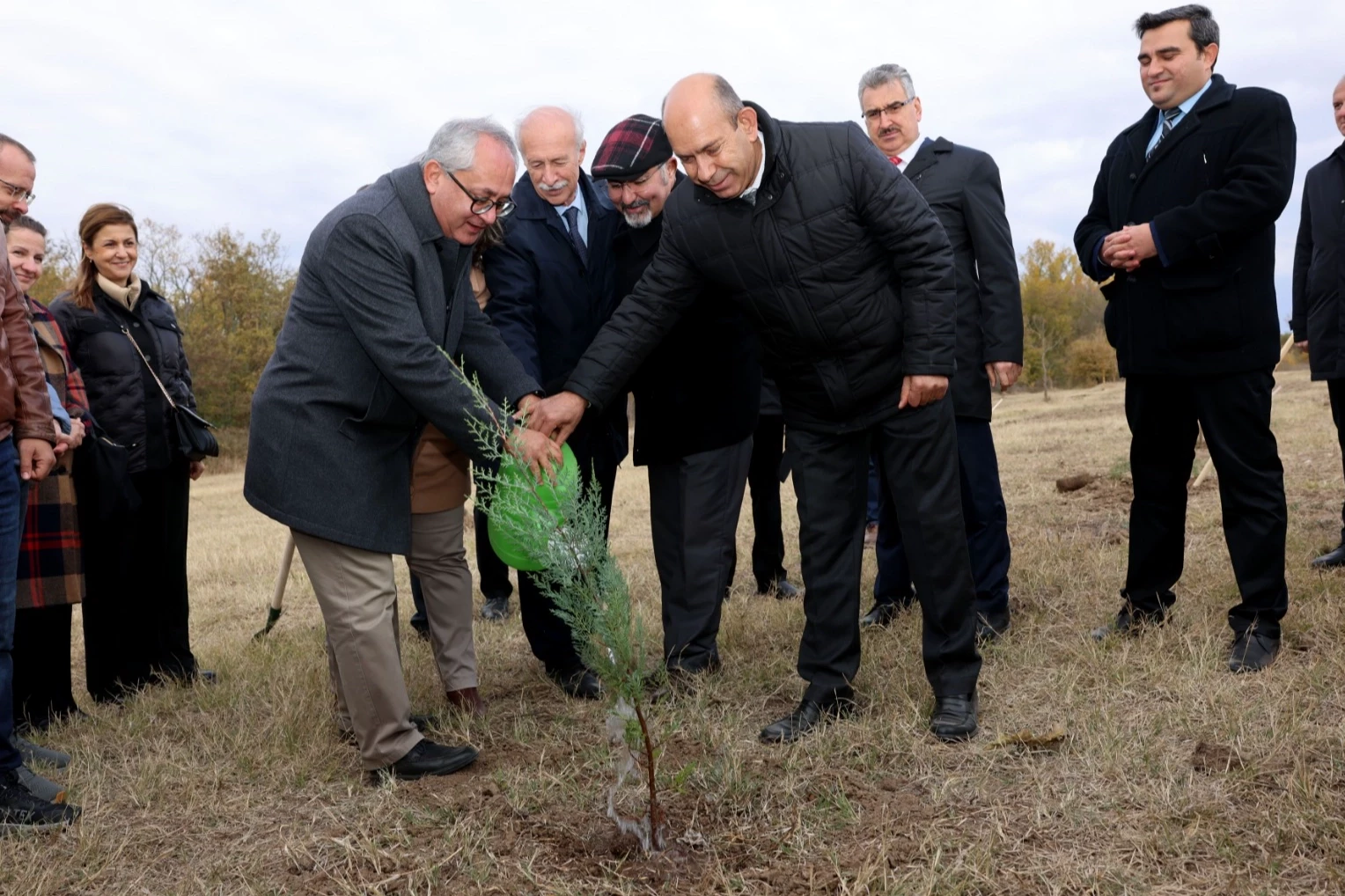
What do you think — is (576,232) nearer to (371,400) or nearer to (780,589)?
(371,400)

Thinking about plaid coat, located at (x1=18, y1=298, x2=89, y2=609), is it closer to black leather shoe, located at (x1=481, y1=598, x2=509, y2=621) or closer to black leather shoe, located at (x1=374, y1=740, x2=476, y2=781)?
black leather shoe, located at (x1=374, y1=740, x2=476, y2=781)

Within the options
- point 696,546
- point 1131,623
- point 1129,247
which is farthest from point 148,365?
point 1131,623

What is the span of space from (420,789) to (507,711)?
0.83 m

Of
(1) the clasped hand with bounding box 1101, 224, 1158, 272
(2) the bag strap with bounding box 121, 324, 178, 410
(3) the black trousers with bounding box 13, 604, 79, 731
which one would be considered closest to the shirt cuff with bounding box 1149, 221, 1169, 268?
(1) the clasped hand with bounding box 1101, 224, 1158, 272

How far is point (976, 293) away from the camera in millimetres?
4965

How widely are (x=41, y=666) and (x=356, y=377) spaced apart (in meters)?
2.34

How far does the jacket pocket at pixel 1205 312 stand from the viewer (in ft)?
13.6

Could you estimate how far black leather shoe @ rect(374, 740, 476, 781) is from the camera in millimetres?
3707

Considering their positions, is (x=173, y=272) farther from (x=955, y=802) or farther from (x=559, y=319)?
(x=955, y=802)

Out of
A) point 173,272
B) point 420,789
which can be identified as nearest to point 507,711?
point 420,789

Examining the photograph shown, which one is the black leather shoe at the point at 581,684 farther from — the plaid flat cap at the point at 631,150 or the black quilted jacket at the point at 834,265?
the plaid flat cap at the point at 631,150

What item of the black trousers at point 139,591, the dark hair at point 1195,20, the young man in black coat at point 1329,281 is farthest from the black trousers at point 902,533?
the black trousers at point 139,591

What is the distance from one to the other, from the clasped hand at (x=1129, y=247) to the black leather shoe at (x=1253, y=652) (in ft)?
4.98

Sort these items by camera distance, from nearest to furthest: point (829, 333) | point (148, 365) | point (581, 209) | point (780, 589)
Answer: point (829, 333), point (581, 209), point (148, 365), point (780, 589)
